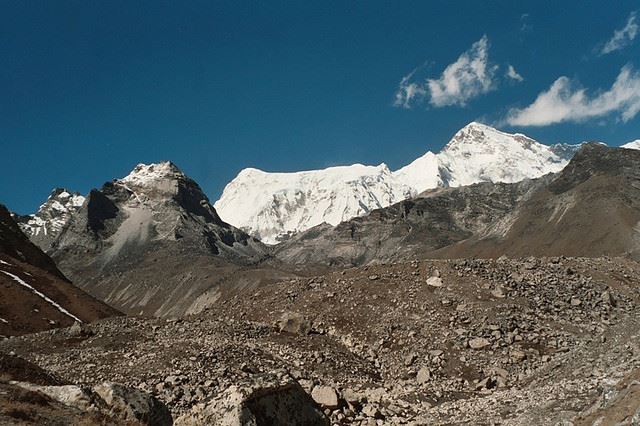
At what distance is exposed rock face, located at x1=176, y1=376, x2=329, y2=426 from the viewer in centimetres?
1404

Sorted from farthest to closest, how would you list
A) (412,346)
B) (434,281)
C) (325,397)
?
(434,281) → (412,346) → (325,397)

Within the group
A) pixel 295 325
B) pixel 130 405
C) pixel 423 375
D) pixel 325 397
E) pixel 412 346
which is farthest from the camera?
pixel 295 325

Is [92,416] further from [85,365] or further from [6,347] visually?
[6,347]

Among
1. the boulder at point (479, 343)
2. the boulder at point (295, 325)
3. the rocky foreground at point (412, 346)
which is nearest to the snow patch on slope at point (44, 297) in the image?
the rocky foreground at point (412, 346)

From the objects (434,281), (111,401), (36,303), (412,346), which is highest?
(36,303)

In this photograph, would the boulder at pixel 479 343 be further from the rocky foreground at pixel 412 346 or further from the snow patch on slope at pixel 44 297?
the snow patch on slope at pixel 44 297

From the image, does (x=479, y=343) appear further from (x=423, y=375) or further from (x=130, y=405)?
(x=130, y=405)

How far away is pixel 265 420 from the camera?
575 inches

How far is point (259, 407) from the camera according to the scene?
14570 millimetres

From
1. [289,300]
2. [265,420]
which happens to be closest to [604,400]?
[265,420]

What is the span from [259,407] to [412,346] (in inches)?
969

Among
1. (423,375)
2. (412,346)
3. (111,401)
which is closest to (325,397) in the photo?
(423,375)

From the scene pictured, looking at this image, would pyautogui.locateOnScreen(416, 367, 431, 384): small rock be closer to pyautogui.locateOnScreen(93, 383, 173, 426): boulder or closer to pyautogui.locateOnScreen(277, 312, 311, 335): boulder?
pyautogui.locateOnScreen(277, 312, 311, 335): boulder

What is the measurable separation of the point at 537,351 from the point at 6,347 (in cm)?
3579
